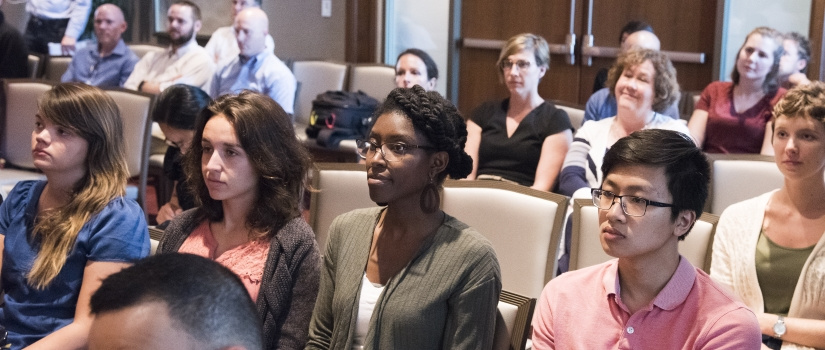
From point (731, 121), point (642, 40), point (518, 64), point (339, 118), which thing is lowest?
point (339, 118)

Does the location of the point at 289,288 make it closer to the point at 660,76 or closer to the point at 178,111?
the point at 178,111

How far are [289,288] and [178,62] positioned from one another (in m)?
4.27

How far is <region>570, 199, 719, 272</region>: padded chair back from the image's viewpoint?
7.68 feet

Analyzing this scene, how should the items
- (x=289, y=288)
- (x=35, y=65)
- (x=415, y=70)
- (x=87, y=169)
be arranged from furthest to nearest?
1. (x=35, y=65)
2. (x=415, y=70)
3. (x=87, y=169)
4. (x=289, y=288)

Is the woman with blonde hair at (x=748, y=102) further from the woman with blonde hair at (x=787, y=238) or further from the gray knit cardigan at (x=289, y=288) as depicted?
the gray knit cardigan at (x=289, y=288)

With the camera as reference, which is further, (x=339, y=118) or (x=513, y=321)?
(x=339, y=118)

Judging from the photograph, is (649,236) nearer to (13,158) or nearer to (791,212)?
(791,212)

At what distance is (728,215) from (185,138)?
6.34 feet

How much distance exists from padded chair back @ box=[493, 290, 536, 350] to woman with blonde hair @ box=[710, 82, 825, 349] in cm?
73

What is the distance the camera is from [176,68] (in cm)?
606

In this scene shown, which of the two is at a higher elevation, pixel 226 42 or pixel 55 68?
pixel 226 42

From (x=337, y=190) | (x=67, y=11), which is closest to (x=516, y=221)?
(x=337, y=190)

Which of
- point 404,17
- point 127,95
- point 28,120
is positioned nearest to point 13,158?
point 28,120

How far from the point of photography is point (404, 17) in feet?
23.7
